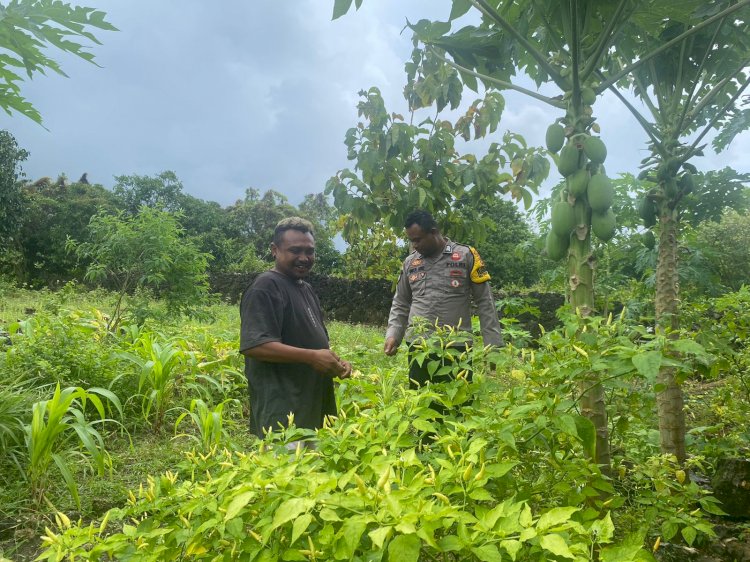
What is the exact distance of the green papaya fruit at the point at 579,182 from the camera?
7.41 feet

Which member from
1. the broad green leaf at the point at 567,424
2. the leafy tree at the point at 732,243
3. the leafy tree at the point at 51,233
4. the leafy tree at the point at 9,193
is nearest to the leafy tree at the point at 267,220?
the leafy tree at the point at 51,233

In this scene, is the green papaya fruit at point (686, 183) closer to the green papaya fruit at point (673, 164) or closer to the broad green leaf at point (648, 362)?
the green papaya fruit at point (673, 164)

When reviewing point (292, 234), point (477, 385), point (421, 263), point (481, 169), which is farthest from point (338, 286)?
point (477, 385)

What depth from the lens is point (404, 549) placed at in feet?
3.50

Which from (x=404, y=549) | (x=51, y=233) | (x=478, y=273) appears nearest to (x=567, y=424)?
(x=404, y=549)

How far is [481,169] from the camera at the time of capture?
560 centimetres

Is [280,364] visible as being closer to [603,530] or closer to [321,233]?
[603,530]

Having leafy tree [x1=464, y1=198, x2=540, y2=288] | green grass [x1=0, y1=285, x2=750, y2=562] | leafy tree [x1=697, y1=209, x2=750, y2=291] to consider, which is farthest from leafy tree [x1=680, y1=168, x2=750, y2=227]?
leafy tree [x1=464, y1=198, x2=540, y2=288]

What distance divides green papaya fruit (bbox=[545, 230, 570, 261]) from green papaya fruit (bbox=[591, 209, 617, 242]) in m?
0.12

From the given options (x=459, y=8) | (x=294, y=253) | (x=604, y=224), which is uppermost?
(x=459, y=8)

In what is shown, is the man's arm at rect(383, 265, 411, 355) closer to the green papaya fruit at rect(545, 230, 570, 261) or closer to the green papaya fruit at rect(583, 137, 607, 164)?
the green papaya fruit at rect(545, 230, 570, 261)

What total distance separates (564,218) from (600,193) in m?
0.17

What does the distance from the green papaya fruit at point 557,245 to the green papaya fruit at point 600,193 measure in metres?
0.18

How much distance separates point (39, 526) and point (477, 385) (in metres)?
2.52
